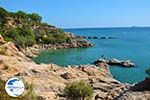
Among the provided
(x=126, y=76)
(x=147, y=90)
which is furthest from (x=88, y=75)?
(x=147, y=90)

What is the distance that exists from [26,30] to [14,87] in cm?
12153

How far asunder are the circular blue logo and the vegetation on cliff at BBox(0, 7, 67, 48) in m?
99.6

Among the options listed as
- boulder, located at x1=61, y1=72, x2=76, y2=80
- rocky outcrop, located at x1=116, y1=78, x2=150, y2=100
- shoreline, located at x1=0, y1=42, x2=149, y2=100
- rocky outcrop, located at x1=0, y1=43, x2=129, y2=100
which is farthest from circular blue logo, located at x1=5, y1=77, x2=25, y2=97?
boulder, located at x1=61, y1=72, x2=76, y2=80

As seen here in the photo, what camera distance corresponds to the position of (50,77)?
51.1 m

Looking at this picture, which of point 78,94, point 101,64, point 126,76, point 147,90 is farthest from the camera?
point 101,64

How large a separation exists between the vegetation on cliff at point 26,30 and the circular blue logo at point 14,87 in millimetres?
99595

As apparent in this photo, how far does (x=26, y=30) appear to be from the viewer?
13275cm

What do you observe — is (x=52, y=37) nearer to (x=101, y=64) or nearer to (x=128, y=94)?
(x=101, y=64)

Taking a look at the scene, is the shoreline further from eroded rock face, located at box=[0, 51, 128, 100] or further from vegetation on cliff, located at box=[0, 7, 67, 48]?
vegetation on cliff, located at box=[0, 7, 67, 48]

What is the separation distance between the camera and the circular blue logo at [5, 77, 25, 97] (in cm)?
1222

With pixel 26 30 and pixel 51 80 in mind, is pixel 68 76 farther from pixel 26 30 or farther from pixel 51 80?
pixel 26 30

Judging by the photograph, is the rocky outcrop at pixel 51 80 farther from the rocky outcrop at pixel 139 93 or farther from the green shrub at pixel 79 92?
the rocky outcrop at pixel 139 93

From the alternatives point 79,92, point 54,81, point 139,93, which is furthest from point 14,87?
point 54,81

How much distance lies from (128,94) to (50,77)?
30.6 meters
